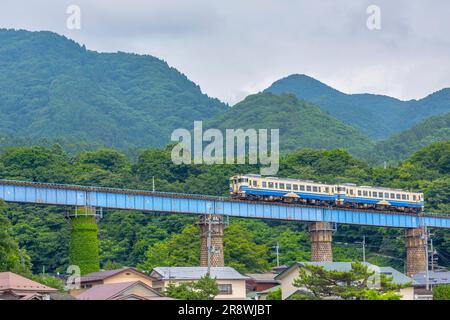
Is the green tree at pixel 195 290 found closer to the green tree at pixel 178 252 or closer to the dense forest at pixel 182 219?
the dense forest at pixel 182 219

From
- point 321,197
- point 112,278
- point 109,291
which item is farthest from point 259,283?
point 109,291

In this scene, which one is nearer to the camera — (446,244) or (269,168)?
(446,244)

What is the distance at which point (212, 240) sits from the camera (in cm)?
8181

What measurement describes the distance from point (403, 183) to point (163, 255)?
45558 mm

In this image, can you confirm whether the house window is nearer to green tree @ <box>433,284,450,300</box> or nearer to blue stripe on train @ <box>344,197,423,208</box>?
green tree @ <box>433,284,450,300</box>

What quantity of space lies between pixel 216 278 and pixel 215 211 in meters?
22.7

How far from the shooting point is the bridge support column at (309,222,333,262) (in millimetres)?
90562

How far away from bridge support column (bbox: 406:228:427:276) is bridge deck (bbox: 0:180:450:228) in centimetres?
116

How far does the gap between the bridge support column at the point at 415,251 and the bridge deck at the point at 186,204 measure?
1.16 metres

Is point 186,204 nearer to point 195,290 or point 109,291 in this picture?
point 195,290

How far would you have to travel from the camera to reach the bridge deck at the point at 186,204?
7412cm

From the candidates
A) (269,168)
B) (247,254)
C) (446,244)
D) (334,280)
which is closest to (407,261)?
(446,244)

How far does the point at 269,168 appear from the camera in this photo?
434ft

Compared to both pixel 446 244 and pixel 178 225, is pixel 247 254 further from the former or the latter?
pixel 446 244
